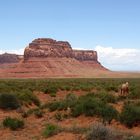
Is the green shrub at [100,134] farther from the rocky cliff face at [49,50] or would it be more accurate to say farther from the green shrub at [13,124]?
the rocky cliff face at [49,50]

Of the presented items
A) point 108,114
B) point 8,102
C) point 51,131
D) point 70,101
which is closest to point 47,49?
point 8,102

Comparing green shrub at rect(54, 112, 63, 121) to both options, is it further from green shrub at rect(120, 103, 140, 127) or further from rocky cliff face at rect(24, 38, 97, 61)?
rocky cliff face at rect(24, 38, 97, 61)

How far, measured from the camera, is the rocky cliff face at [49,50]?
495 feet

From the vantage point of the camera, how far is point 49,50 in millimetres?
152750

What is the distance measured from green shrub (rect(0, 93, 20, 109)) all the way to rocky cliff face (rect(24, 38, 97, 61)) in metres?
128

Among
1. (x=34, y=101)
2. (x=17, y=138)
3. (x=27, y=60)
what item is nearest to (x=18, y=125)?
(x=17, y=138)

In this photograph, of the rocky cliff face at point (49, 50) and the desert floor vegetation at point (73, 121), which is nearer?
the desert floor vegetation at point (73, 121)

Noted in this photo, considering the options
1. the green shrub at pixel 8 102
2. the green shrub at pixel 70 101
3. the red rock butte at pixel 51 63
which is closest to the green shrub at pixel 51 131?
the green shrub at pixel 70 101

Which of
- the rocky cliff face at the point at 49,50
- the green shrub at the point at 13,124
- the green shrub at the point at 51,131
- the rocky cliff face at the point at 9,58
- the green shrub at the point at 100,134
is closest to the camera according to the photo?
the green shrub at the point at 100,134

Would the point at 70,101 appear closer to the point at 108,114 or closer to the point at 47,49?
the point at 108,114

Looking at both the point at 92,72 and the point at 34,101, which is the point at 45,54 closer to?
the point at 92,72

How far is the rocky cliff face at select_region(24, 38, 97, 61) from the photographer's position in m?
151

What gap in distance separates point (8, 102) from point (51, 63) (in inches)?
4848

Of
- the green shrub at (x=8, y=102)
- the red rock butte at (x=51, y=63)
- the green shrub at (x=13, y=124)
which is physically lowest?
the green shrub at (x=13, y=124)
